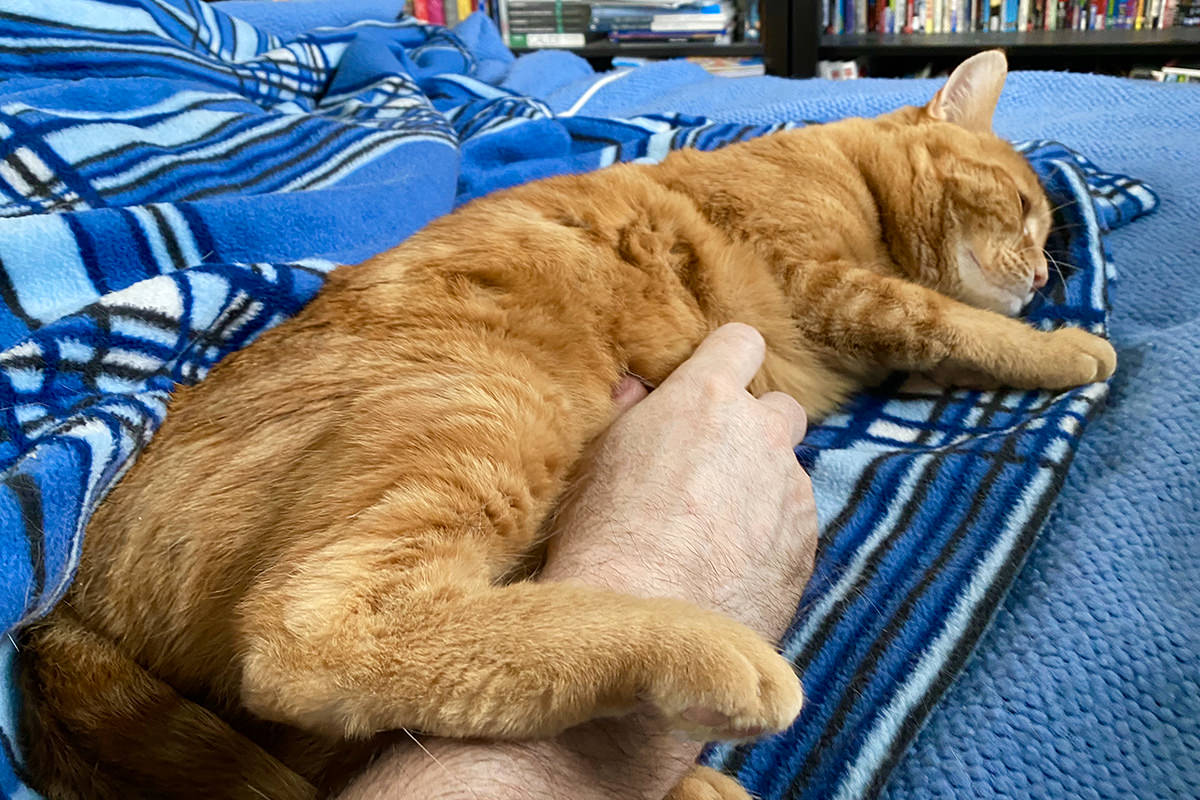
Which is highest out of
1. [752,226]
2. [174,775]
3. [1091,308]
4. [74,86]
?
[74,86]

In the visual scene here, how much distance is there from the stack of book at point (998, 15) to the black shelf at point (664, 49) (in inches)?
18.3

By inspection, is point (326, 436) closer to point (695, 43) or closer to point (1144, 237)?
point (1144, 237)

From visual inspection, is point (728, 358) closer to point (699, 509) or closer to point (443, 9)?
point (699, 509)

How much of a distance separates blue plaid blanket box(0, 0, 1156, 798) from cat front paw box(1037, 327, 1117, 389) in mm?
28

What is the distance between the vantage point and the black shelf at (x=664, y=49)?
3956mm

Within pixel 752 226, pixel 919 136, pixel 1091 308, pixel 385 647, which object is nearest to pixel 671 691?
pixel 385 647

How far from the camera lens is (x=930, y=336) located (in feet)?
4.14

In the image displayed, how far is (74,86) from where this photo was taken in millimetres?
1494

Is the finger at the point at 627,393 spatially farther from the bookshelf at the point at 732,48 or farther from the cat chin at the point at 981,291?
the bookshelf at the point at 732,48

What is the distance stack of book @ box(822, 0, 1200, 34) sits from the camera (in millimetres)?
3586

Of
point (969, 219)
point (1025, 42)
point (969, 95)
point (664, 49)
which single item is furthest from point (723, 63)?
point (969, 219)

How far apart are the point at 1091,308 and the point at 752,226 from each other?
23.6 inches

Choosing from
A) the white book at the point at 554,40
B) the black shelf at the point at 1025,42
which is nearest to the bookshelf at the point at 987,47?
the black shelf at the point at 1025,42

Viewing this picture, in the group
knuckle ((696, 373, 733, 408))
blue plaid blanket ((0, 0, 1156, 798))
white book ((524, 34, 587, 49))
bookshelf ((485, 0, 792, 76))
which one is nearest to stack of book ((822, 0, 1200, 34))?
bookshelf ((485, 0, 792, 76))
